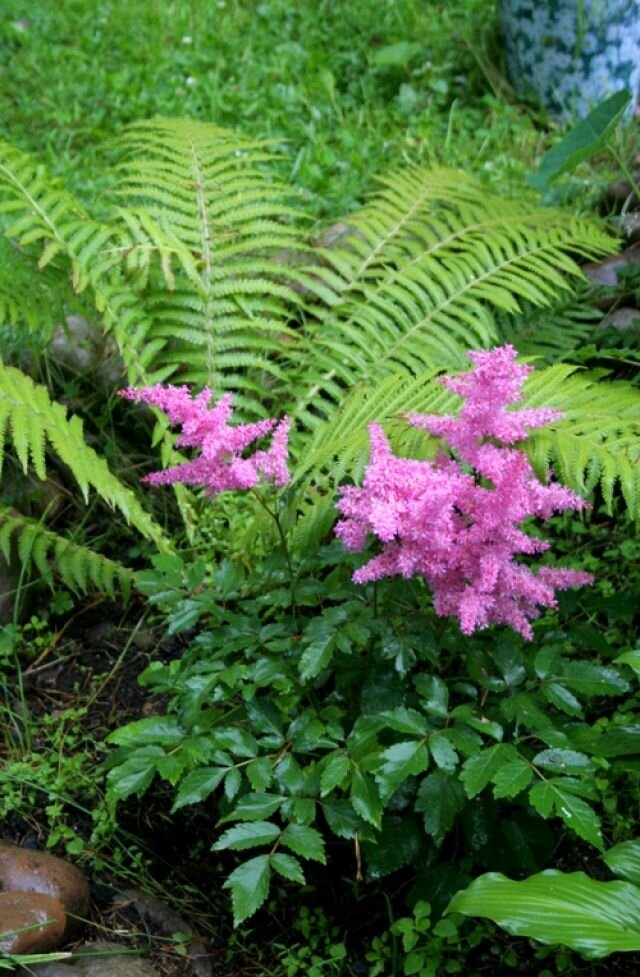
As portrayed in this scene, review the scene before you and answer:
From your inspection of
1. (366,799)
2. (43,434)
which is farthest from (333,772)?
(43,434)

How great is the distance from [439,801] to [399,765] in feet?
0.46

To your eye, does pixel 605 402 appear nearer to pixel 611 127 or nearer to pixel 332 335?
pixel 611 127

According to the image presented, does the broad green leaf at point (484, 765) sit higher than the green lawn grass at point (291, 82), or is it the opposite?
the green lawn grass at point (291, 82)

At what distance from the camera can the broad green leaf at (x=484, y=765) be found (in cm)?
166

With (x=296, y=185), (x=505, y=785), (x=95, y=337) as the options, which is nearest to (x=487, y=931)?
(x=505, y=785)

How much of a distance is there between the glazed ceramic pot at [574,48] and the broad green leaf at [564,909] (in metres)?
3.47

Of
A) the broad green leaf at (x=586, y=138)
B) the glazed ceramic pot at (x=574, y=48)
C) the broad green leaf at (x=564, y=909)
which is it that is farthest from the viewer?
the glazed ceramic pot at (x=574, y=48)

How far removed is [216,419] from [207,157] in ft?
5.65

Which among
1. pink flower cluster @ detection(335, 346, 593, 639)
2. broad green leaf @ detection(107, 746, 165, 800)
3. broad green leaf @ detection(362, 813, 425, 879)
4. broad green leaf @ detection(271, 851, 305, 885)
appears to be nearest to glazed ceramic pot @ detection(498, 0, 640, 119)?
pink flower cluster @ detection(335, 346, 593, 639)

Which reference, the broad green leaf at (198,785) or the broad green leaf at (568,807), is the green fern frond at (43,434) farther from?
the broad green leaf at (568,807)

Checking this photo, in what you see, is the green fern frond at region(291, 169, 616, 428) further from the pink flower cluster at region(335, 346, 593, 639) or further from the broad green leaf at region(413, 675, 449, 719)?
the broad green leaf at region(413, 675, 449, 719)

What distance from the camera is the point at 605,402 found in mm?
2363

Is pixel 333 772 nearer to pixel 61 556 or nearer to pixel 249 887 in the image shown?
pixel 249 887

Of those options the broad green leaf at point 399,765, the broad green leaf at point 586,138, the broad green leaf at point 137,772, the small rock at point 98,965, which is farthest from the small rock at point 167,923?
the broad green leaf at point 586,138
